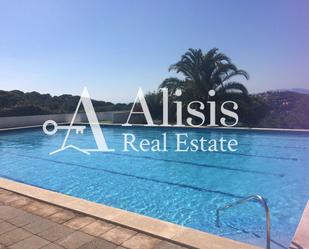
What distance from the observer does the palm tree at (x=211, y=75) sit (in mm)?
17031

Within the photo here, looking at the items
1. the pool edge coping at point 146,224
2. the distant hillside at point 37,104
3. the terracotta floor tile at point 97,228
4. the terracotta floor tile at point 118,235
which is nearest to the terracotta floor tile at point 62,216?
the pool edge coping at point 146,224

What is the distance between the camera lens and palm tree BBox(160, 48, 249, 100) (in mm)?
17031

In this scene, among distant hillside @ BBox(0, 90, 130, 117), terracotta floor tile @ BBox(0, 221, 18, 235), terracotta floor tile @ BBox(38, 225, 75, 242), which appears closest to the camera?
terracotta floor tile @ BBox(38, 225, 75, 242)

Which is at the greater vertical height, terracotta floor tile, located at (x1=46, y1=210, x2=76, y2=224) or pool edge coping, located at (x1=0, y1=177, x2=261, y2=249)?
pool edge coping, located at (x1=0, y1=177, x2=261, y2=249)

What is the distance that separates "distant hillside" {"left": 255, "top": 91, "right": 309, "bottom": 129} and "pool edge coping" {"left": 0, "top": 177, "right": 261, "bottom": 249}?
13.1m

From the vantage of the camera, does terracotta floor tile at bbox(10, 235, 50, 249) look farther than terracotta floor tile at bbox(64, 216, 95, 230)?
No

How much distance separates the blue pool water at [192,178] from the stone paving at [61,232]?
2002 mm

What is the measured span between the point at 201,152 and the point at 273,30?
699 cm

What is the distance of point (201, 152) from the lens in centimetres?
1102

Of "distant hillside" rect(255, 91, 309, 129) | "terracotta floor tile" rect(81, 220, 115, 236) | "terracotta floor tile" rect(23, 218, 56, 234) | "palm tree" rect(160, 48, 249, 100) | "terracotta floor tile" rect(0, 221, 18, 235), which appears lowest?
"terracotta floor tile" rect(0, 221, 18, 235)

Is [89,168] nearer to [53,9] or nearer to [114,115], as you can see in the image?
[53,9]

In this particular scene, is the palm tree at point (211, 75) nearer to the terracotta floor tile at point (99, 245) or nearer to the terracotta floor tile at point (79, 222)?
the terracotta floor tile at point (79, 222)

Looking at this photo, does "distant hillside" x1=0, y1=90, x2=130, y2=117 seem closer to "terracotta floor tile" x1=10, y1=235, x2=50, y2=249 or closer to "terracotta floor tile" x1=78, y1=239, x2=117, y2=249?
"terracotta floor tile" x1=10, y1=235, x2=50, y2=249

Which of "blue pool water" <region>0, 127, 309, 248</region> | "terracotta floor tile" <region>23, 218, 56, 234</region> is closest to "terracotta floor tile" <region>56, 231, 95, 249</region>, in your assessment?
"terracotta floor tile" <region>23, 218, 56, 234</region>
